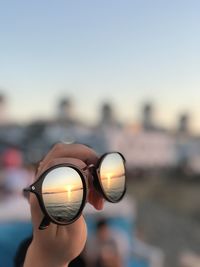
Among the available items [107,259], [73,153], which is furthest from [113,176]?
[107,259]

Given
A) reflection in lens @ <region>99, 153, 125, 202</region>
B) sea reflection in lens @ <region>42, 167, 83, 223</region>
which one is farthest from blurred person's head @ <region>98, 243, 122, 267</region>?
sea reflection in lens @ <region>42, 167, 83, 223</region>

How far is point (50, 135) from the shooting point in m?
23.1

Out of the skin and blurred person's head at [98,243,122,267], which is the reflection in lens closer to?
the skin

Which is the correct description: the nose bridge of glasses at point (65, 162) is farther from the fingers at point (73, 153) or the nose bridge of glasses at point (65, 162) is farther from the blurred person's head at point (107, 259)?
the blurred person's head at point (107, 259)

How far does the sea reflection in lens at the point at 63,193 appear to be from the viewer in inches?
29.6

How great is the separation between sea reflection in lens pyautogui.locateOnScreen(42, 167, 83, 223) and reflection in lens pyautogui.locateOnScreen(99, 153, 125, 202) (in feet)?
0.36

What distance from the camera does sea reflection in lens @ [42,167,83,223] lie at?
751 millimetres

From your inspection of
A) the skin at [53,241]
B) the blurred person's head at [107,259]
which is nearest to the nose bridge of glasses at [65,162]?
the skin at [53,241]

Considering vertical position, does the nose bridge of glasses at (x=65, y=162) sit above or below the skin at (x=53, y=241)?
above

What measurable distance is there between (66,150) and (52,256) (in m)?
0.20

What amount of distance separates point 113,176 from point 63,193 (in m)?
0.16

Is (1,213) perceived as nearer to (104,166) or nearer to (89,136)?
(104,166)

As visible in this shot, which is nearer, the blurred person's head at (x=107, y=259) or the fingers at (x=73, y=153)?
the fingers at (x=73, y=153)

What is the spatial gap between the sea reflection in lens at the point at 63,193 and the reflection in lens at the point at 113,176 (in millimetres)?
109
